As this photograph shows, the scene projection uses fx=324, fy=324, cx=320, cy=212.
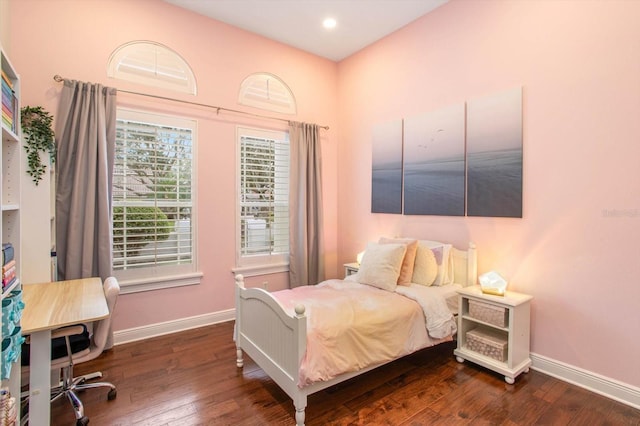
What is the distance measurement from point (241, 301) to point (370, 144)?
8.30 feet

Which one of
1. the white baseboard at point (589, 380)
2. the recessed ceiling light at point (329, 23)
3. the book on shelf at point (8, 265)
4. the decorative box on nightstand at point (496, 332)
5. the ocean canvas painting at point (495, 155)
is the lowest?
the white baseboard at point (589, 380)

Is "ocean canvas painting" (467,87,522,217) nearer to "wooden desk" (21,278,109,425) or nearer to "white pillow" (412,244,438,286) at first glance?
"white pillow" (412,244,438,286)

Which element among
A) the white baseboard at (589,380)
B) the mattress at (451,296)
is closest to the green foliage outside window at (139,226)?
the mattress at (451,296)

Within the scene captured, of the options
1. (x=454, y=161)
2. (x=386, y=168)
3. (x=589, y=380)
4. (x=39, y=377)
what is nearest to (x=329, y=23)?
(x=386, y=168)

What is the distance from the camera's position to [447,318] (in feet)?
8.77

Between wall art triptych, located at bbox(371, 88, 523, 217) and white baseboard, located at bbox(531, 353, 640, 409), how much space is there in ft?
3.96

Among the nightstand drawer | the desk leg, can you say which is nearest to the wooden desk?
the desk leg

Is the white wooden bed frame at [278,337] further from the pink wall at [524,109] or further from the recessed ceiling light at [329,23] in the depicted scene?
the recessed ceiling light at [329,23]

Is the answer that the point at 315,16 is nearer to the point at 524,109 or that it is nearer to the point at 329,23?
the point at 329,23

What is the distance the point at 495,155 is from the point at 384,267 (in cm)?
140

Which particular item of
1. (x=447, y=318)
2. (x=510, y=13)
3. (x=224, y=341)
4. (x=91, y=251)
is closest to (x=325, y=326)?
(x=447, y=318)

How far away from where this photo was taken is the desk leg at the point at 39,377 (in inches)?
66.0

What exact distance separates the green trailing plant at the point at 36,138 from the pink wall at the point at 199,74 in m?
0.23

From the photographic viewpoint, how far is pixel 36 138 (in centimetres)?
250
